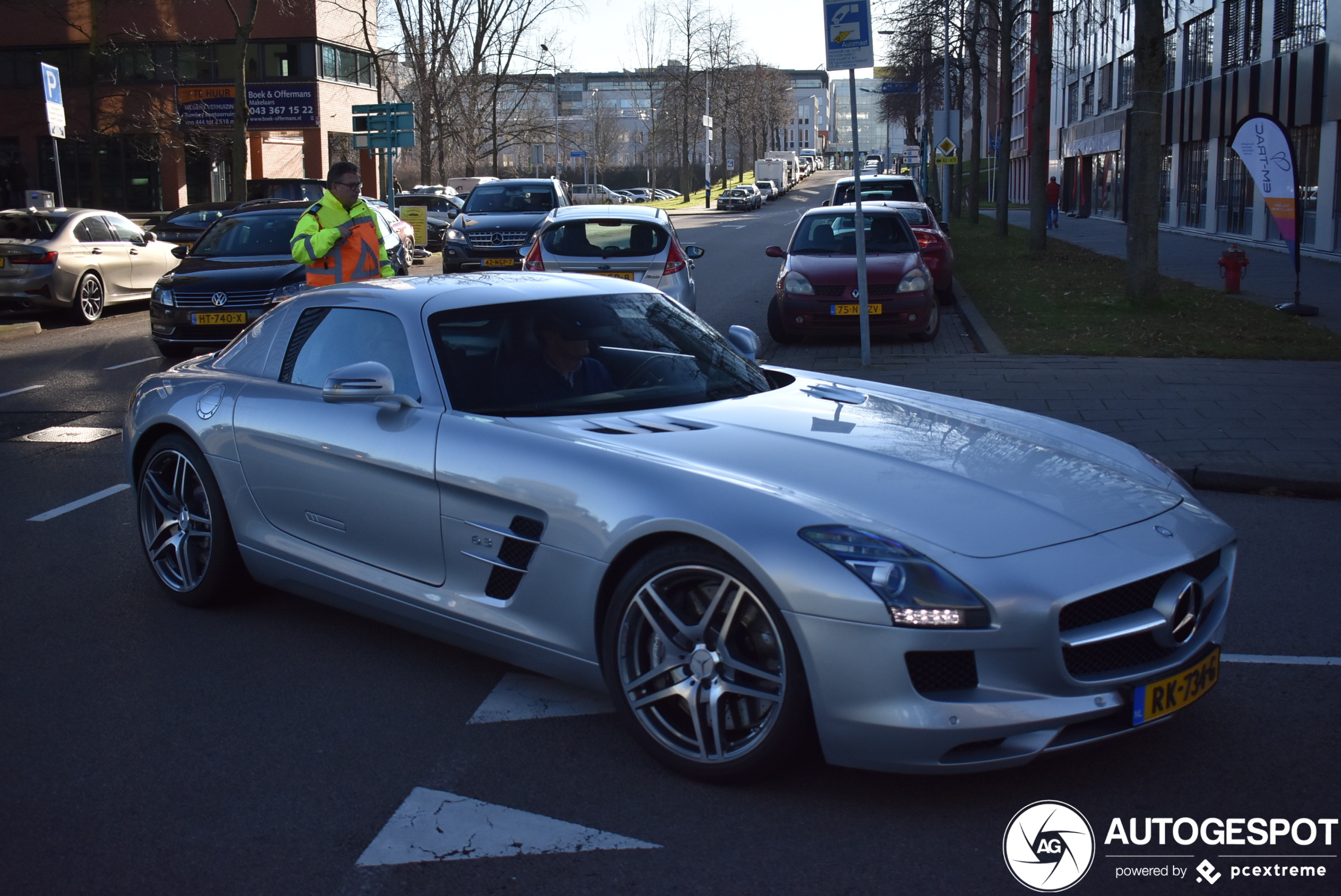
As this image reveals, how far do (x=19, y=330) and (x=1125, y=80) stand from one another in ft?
136

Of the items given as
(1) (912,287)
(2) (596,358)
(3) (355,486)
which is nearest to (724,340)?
(2) (596,358)

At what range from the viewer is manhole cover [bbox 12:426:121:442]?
902 cm

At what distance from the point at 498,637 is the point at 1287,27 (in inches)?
1181

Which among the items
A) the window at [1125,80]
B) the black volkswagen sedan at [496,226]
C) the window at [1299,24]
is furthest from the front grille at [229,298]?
the window at [1125,80]

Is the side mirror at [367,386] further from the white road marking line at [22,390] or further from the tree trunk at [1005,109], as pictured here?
the tree trunk at [1005,109]

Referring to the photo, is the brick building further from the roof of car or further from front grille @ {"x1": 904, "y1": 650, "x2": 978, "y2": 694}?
front grille @ {"x1": 904, "y1": 650, "x2": 978, "y2": 694}

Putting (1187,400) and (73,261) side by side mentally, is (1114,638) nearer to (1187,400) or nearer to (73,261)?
(1187,400)

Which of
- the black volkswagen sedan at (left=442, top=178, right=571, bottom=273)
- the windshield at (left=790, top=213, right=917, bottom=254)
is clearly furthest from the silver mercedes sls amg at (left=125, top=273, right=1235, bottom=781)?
the black volkswagen sedan at (left=442, top=178, right=571, bottom=273)

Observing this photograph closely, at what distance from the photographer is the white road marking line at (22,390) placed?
36.9 feet

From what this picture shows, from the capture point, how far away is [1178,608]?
334 cm

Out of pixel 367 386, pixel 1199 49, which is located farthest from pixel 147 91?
pixel 367 386

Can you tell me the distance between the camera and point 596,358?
452 cm

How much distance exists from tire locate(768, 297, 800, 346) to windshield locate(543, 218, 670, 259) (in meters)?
1.70

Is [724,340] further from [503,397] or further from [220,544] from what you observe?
[220,544]
